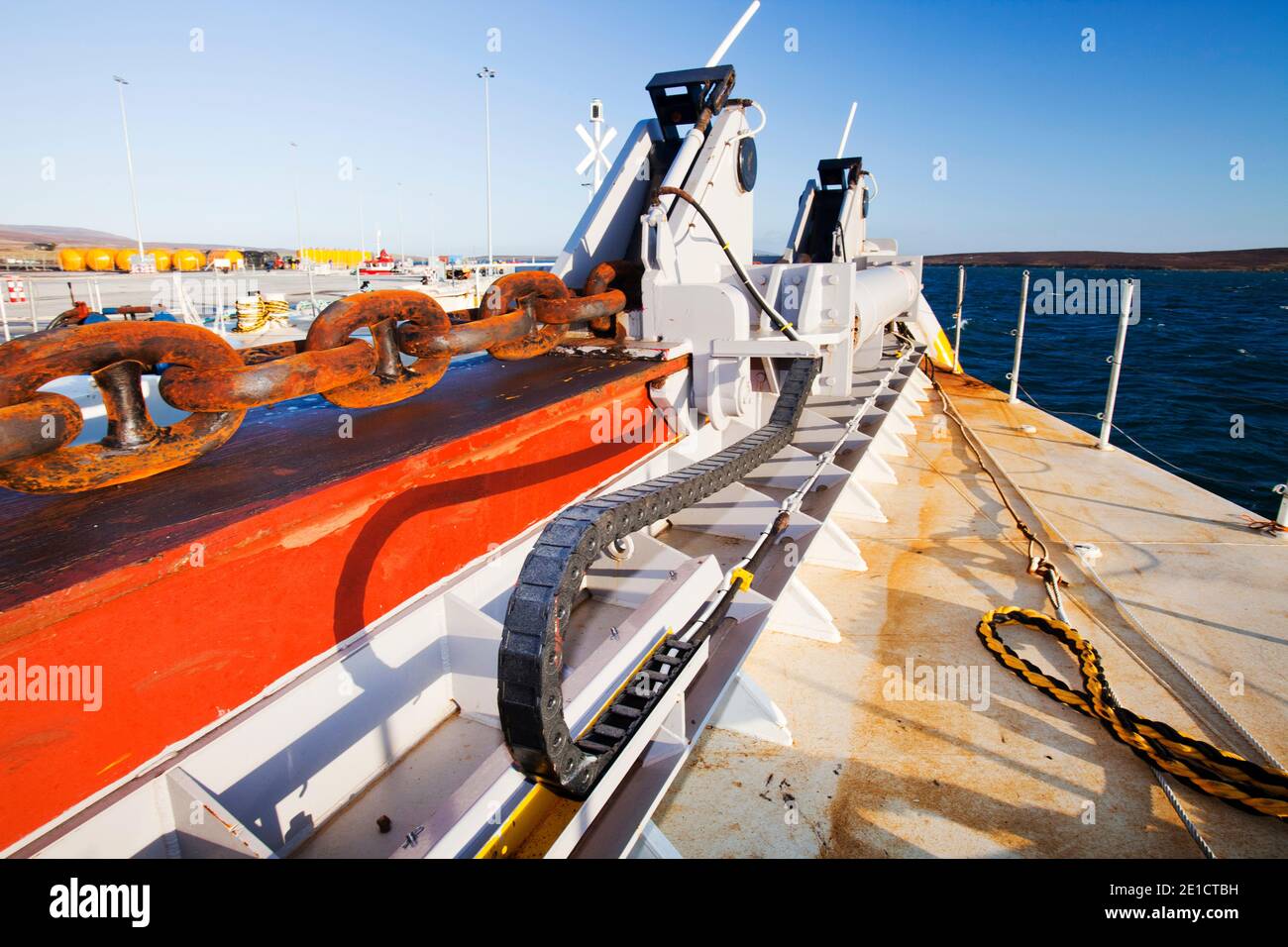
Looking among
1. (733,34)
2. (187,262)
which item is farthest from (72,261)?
(733,34)

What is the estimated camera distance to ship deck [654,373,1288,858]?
2.38 meters

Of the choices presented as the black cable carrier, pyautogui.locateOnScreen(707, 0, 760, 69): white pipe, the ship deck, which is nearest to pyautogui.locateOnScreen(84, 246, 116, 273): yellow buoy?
pyautogui.locateOnScreen(707, 0, 760, 69): white pipe

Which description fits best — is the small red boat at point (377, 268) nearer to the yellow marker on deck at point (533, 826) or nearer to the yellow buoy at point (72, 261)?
the yellow buoy at point (72, 261)

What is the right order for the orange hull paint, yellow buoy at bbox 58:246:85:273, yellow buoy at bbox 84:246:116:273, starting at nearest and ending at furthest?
1. the orange hull paint
2. yellow buoy at bbox 58:246:85:273
3. yellow buoy at bbox 84:246:116:273

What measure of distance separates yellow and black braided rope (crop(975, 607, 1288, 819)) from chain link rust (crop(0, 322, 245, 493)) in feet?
10.6

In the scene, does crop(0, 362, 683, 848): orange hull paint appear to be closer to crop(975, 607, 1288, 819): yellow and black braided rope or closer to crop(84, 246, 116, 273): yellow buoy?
crop(975, 607, 1288, 819): yellow and black braided rope

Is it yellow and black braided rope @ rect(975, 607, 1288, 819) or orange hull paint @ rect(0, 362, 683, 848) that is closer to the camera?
orange hull paint @ rect(0, 362, 683, 848)

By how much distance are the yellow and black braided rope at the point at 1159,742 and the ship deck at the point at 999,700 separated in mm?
73

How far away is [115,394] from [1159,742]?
3.49 m

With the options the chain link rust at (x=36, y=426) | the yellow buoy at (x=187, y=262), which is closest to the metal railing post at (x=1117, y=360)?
the chain link rust at (x=36, y=426)

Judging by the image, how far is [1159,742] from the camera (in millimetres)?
2648
